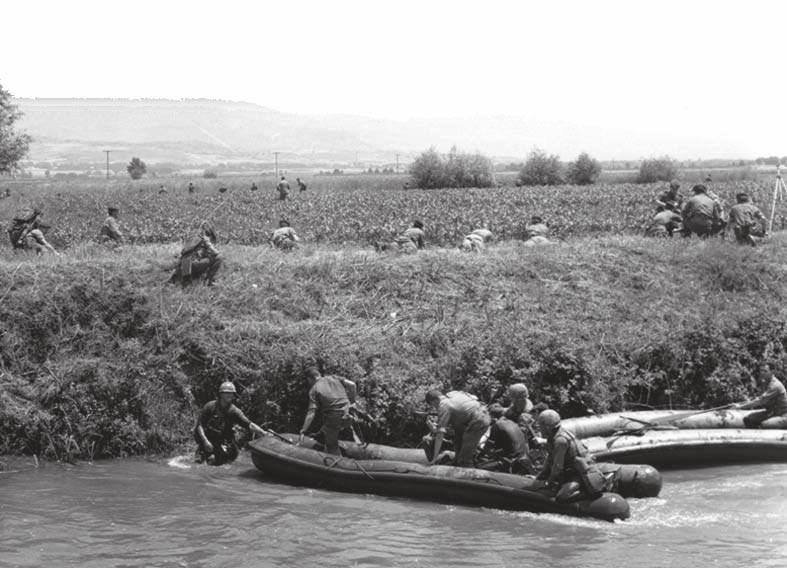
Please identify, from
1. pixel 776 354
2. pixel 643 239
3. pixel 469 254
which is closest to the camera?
pixel 776 354

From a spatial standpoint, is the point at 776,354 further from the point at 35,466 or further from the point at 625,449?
the point at 35,466

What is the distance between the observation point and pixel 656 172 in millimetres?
60344

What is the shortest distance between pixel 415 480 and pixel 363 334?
5.55 m

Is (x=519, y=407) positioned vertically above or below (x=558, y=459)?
above

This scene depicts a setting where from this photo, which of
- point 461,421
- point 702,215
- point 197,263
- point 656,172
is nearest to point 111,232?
point 197,263

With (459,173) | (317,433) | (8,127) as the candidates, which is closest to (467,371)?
(317,433)

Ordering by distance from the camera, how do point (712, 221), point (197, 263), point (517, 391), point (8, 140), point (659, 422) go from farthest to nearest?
1. point (8, 140)
2. point (712, 221)
3. point (197, 263)
4. point (659, 422)
5. point (517, 391)

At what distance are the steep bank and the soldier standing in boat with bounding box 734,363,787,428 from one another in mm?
2196

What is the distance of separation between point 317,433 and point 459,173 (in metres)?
38.8

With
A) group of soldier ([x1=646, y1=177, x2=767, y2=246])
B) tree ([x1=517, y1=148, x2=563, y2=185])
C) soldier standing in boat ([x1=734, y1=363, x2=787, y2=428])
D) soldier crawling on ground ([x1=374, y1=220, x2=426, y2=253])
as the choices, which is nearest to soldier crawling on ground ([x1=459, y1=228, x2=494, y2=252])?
soldier crawling on ground ([x1=374, y1=220, x2=426, y2=253])

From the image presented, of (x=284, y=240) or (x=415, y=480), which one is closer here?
(x=415, y=480)

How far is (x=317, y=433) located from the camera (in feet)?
63.6

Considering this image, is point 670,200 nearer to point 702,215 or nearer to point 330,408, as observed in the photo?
point 702,215

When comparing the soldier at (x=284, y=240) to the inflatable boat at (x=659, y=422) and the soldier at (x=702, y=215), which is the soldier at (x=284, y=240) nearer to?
the soldier at (x=702, y=215)
